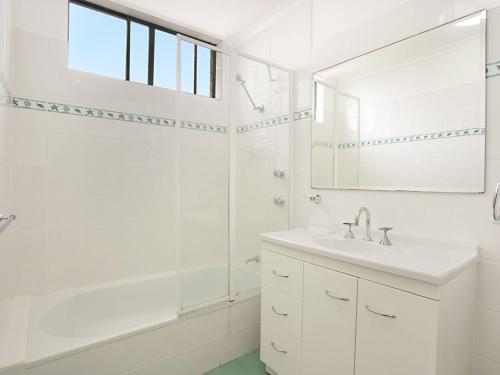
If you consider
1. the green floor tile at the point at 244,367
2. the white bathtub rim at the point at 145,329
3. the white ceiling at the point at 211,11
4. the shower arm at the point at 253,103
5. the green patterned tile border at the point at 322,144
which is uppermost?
the white ceiling at the point at 211,11

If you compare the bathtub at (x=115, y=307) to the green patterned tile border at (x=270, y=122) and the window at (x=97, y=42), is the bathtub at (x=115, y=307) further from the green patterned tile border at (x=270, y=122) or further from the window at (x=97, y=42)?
the window at (x=97, y=42)

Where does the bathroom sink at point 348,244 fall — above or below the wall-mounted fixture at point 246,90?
below

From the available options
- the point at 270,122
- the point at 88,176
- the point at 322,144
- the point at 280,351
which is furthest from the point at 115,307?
the point at 322,144

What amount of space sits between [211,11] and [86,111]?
1.26m

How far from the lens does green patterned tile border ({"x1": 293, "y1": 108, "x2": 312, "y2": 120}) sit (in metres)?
2.02

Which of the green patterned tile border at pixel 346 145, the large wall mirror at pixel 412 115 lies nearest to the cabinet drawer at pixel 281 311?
the large wall mirror at pixel 412 115

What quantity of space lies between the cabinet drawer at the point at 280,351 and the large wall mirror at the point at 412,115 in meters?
0.97

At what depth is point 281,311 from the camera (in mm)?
1493

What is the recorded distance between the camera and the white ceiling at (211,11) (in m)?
2.10

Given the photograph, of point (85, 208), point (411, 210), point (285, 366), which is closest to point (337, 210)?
point (411, 210)

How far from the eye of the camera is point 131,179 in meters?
2.16

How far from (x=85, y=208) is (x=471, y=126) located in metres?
2.36

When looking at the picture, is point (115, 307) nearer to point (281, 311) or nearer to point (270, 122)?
point (281, 311)

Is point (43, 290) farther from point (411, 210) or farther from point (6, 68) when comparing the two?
point (411, 210)
